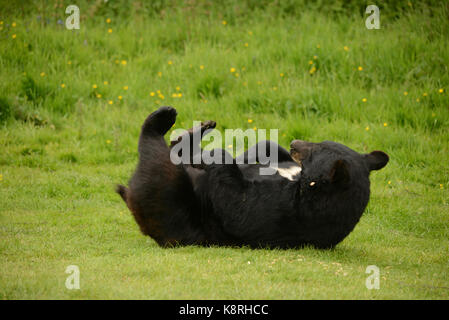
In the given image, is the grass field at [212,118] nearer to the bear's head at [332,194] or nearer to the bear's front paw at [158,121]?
the bear's head at [332,194]

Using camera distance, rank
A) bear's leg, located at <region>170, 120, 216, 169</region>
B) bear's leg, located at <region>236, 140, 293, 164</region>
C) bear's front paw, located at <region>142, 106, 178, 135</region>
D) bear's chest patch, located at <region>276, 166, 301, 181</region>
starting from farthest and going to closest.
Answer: bear's leg, located at <region>170, 120, 216, 169</region> → bear's leg, located at <region>236, 140, 293, 164</region> → bear's front paw, located at <region>142, 106, 178, 135</region> → bear's chest patch, located at <region>276, 166, 301, 181</region>

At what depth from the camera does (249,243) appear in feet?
16.1

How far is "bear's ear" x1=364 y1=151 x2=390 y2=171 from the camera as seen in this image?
515 cm

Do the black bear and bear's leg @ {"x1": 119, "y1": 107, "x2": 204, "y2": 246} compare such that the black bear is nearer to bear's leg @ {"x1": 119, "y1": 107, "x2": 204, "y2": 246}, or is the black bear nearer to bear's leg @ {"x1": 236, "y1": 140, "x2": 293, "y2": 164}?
bear's leg @ {"x1": 119, "y1": 107, "x2": 204, "y2": 246}

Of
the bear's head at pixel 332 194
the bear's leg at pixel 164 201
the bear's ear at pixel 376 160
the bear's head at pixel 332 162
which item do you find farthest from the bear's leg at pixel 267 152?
the bear's leg at pixel 164 201

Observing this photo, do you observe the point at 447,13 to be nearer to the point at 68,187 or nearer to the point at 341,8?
the point at 341,8

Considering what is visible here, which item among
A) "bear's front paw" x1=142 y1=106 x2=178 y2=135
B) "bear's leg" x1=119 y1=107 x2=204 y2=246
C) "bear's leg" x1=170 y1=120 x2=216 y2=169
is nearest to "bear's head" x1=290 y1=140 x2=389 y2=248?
"bear's leg" x1=119 y1=107 x2=204 y2=246

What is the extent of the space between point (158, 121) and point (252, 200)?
1.32 m

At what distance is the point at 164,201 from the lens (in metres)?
4.88

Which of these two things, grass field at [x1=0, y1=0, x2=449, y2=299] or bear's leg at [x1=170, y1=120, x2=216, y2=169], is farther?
bear's leg at [x1=170, y1=120, x2=216, y2=169]

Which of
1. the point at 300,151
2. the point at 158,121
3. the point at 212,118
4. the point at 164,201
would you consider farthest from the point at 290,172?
the point at 212,118

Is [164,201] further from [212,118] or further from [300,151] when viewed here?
[212,118]

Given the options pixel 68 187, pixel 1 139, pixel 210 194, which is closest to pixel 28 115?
pixel 1 139

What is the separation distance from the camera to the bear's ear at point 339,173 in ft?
15.2
